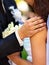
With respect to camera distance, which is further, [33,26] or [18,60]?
[18,60]

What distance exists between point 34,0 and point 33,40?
0.70 ft

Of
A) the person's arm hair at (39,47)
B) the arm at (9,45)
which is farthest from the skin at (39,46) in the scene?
the arm at (9,45)

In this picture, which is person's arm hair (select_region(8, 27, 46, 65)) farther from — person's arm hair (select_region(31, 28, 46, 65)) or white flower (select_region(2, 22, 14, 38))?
white flower (select_region(2, 22, 14, 38))

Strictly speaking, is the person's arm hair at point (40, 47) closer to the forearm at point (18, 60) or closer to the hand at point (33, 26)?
the hand at point (33, 26)

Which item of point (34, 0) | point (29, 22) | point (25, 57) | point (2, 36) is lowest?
point (25, 57)

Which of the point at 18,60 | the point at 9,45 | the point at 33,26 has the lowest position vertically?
the point at 18,60

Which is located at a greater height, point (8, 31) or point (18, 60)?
point (8, 31)

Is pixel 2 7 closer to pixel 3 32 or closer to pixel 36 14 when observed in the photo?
pixel 3 32

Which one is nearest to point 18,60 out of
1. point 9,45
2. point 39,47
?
point 9,45

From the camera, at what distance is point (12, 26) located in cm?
130

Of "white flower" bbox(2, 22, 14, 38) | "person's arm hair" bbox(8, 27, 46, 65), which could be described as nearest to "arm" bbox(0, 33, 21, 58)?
"white flower" bbox(2, 22, 14, 38)

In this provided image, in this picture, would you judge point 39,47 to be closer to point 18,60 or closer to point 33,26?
point 33,26

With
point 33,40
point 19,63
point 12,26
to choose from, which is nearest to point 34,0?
point 33,40

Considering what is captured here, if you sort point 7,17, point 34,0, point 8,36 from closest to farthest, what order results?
point 34,0
point 8,36
point 7,17
